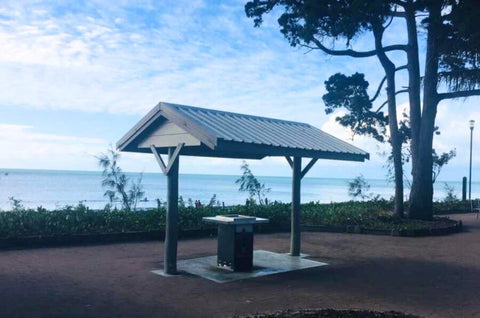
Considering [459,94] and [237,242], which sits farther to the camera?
[459,94]

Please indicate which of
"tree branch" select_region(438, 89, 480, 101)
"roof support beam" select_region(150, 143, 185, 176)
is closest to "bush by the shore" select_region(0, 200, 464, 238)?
"roof support beam" select_region(150, 143, 185, 176)

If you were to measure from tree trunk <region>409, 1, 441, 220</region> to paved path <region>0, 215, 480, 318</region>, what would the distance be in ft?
20.2

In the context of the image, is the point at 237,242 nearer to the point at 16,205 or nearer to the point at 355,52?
the point at 16,205

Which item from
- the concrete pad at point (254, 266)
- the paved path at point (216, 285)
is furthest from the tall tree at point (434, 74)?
the concrete pad at point (254, 266)

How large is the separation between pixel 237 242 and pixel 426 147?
10995 mm

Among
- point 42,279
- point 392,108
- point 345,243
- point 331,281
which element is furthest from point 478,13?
point 42,279

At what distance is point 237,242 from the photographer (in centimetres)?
894

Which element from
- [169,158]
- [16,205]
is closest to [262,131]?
[169,158]

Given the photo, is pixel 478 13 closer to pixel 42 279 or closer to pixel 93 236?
pixel 93 236

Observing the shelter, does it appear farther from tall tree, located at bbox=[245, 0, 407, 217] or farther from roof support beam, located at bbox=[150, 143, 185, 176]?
tall tree, located at bbox=[245, 0, 407, 217]

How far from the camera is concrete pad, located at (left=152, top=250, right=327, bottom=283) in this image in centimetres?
857

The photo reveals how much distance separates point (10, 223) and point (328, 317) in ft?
26.6

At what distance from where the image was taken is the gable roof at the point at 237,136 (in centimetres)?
812

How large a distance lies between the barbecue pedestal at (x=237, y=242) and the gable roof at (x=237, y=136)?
1.25 m
